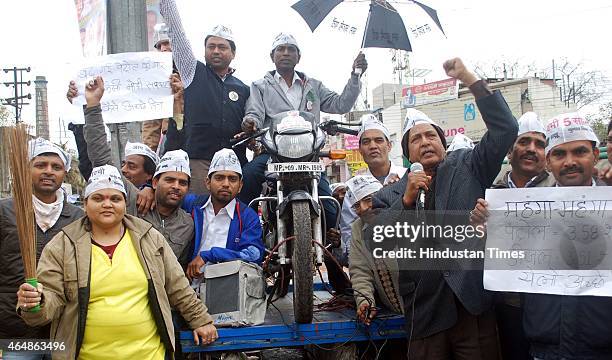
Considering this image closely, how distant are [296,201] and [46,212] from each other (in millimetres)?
1647

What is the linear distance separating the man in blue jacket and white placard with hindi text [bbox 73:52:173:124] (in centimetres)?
77

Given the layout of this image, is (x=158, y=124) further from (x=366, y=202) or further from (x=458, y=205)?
(x=458, y=205)

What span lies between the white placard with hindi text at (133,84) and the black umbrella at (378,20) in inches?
48.7

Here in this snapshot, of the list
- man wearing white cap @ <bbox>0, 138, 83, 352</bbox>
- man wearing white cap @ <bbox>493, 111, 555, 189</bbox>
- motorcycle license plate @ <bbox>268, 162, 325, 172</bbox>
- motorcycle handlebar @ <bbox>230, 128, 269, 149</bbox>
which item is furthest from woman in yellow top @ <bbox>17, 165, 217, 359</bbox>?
man wearing white cap @ <bbox>493, 111, 555, 189</bbox>

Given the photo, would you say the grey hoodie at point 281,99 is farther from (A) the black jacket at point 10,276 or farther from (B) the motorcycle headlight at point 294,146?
(A) the black jacket at point 10,276

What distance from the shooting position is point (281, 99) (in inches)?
219

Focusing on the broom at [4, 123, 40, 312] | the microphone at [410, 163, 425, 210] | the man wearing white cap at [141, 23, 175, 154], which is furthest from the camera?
the man wearing white cap at [141, 23, 175, 154]

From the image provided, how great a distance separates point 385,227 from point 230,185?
1.29m

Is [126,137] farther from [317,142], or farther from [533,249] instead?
[533,249]

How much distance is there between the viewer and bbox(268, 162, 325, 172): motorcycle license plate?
430 cm

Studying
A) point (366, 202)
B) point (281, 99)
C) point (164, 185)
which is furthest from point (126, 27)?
point (366, 202)

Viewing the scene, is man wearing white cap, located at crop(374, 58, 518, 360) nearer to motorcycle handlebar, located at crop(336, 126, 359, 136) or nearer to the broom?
motorcycle handlebar, located at crop(336, 126, 359, 136)

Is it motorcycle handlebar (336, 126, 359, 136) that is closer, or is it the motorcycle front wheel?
the motorcycle front wheel

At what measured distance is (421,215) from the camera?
3564 millimetres
